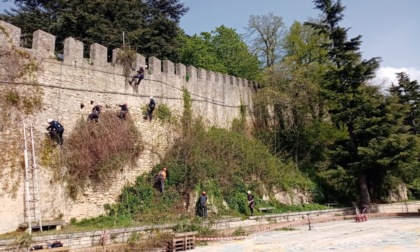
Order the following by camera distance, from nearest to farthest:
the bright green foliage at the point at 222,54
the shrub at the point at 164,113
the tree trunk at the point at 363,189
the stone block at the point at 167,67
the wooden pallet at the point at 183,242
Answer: the wooden pallet at the point at 183,242, the shrub at the point at 164,113, the stone block at the point at 167,67, the tree trunk at the point at 363,189, the bright green foliage at the point at 222,54

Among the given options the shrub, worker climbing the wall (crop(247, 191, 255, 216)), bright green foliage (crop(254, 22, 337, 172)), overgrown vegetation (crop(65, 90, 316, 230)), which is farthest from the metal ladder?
bright green foliage (crop(254, 22, 337, 172))

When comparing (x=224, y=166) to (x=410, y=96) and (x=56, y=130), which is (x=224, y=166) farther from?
(x=410, y=96)

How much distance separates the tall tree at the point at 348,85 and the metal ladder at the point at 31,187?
14.3m

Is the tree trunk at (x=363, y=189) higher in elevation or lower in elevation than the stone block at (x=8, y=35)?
lower

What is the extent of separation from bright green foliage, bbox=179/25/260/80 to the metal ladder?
1736cm

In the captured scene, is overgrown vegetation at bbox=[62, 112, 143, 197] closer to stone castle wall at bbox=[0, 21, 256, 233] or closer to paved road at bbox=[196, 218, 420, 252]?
stone castle wall at bbox=[0, 21, 256, 233]

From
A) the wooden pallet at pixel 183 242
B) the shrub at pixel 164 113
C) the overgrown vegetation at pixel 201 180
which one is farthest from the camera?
the shrub at pixel 164 113

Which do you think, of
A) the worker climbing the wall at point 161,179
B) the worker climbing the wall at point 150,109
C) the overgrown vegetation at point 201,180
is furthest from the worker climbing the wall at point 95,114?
the worker climbing the wall at point 161,179

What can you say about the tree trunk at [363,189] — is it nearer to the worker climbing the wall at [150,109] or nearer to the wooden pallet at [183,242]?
the worker climbing the wall at [150,109]

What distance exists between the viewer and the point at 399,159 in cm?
1733

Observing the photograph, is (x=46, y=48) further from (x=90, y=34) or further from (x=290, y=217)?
(x=290, y=217)

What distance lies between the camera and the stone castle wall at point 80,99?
1161 centimetres

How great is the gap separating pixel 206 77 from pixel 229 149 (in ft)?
16.9

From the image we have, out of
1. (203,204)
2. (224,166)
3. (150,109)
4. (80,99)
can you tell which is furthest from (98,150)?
(224,166)
